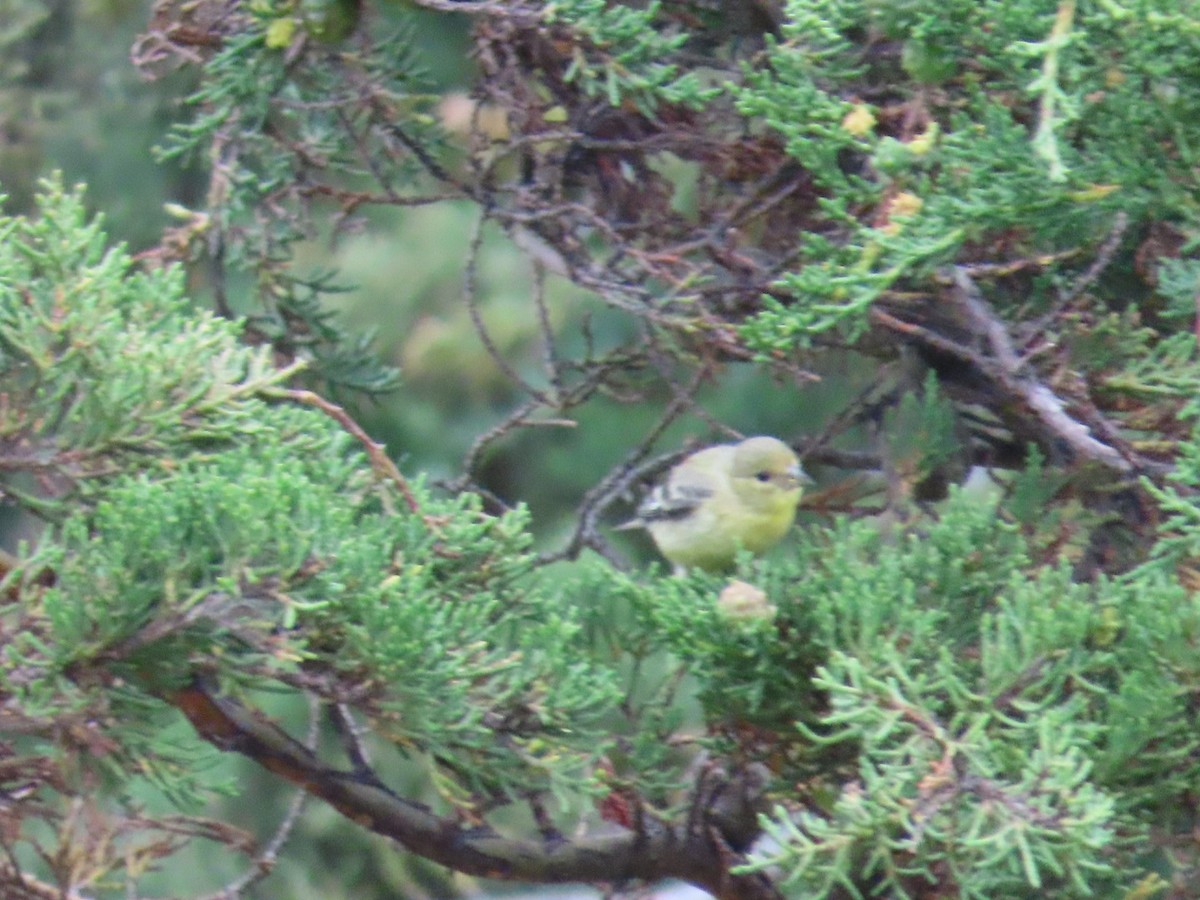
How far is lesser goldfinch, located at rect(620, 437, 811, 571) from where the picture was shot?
3.05 meters

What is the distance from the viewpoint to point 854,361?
2.52 meters

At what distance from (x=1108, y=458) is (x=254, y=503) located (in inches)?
35.5

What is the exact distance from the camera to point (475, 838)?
1.92 meters

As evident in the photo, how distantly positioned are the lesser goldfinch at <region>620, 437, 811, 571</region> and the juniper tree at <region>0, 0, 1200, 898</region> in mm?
760

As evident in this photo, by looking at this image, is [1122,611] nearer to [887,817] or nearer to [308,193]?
[887,817]

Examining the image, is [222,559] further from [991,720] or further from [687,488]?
[687,488]

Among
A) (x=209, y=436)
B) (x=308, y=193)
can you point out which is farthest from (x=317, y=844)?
(x=209, y=436)

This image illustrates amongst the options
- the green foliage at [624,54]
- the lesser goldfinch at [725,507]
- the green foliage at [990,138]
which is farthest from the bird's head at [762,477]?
the green foliage at [990,138]

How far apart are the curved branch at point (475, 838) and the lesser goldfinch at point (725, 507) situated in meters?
1.05

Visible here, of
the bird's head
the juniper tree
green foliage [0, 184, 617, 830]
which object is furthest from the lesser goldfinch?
green foliage [0, 184, 617, 830]

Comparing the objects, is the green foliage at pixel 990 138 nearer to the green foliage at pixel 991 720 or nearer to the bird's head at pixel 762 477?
the green foliage at pixel 991 720

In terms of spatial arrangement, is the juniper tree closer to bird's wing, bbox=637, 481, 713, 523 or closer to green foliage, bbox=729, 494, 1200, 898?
green foliage, bbox=729, 494, 1200, 898

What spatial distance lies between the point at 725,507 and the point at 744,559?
126 centimetres

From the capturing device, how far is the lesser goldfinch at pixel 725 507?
10.0 feet
